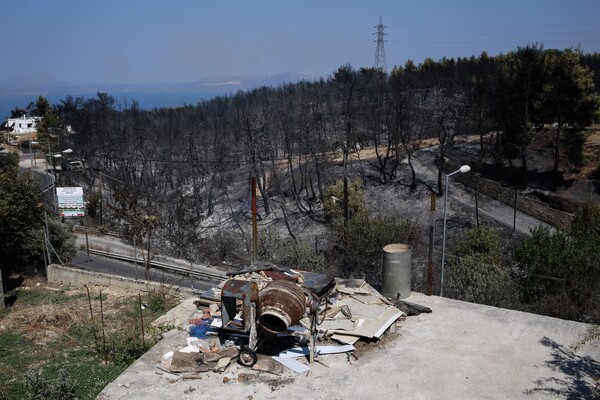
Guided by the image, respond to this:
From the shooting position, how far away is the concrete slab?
33.6 ft

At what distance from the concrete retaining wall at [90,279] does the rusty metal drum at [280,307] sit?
38.1ft

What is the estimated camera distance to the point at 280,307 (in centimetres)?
1087

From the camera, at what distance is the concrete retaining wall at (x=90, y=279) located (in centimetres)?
2270

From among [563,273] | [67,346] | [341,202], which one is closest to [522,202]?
[341,202]

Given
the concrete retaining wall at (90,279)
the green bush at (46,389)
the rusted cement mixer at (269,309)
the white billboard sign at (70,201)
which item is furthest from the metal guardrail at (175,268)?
the rusted cement mixer at (269,309)

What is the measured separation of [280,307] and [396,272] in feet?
14.6

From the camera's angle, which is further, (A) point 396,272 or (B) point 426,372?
(A) point 396,272

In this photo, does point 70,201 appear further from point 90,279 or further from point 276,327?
point 276,327

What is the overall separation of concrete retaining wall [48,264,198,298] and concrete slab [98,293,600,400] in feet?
35.7

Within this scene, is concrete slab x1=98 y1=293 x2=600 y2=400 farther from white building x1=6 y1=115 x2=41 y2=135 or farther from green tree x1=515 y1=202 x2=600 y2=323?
white building x1=6 y1=115 x2=41 y2=135

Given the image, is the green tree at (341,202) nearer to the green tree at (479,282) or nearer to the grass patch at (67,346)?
the green tree at (479,282)

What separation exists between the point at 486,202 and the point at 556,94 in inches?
421

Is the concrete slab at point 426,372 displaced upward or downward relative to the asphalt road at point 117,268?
upward

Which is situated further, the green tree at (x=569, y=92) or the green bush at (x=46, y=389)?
the green tree at (x=569, y=92)
